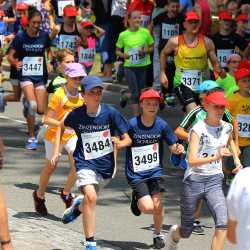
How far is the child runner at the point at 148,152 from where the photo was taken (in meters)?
8.99

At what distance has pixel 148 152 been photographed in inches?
356

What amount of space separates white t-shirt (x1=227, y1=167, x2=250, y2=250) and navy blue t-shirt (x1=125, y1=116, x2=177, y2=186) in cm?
371

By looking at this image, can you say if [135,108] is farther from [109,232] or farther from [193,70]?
[109,232]

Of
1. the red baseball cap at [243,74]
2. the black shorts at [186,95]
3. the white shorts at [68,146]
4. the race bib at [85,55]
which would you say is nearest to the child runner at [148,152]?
the white shorts at [68,146]

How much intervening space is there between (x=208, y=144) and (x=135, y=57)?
23.7 ft

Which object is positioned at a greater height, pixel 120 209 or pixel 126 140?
pixel 126 140

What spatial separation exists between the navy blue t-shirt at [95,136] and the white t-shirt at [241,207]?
367 centimetres

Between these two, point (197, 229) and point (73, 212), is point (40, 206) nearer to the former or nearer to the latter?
point (73, 212)

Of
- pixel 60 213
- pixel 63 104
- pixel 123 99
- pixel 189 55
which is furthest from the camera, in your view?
pixel 123 99

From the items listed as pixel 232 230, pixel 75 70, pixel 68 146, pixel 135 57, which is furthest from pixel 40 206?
pixel 135 57

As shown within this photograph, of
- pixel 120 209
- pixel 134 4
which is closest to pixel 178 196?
pixel 120 209

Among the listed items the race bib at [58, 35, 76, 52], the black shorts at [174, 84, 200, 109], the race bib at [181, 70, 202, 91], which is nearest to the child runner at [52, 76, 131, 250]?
the black shorts at [174, 84, 200, 109]

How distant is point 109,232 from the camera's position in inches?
379

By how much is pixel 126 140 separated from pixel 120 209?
69.3 inches
